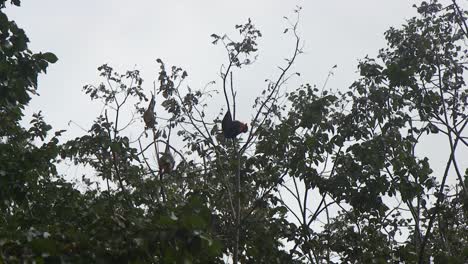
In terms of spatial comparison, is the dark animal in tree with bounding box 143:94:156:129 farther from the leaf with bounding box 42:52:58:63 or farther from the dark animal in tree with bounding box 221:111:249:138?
the leaf with bounding box 42:52:58:63

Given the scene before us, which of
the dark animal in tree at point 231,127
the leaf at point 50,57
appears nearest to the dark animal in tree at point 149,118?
the dark animal in tree at point 231,127

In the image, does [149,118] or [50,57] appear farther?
[149,118]

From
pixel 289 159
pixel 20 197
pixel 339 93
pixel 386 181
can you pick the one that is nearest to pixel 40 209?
pixel 20 197

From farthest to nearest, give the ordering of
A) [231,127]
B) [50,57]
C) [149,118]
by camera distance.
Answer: [149,118] < [231,127] < [50,57]

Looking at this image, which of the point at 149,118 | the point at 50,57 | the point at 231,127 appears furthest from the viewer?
the point at 149,118

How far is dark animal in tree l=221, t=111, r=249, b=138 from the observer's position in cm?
614

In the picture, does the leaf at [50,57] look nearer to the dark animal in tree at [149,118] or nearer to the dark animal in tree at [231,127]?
the dark animal in tree at [149,118]

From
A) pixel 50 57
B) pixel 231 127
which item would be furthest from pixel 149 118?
pixel 50 57

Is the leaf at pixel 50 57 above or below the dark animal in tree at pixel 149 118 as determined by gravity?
below

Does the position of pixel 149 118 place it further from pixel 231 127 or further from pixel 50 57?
pixel 50 57

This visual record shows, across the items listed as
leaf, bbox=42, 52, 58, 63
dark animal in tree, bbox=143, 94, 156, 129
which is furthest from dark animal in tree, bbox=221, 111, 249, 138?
leaf, bbox=42, 52, 58, 63

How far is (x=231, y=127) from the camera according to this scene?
6.20 meters

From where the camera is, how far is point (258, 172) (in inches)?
224

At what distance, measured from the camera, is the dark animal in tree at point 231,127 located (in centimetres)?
614
